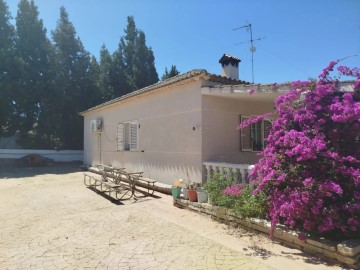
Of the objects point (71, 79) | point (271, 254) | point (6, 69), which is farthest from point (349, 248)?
point (71, 79)

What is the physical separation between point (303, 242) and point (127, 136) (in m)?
9.58

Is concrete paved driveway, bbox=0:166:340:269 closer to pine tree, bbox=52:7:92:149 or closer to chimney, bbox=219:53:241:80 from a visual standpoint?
chimney, bbox=219:53:241:80

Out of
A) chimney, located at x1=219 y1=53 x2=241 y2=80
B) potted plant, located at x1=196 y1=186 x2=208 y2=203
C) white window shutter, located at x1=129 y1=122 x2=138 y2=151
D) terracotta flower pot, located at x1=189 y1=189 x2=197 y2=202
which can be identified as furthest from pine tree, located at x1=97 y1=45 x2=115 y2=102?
potted plant, located at x1=196 y1=186 x2=208 y2=203

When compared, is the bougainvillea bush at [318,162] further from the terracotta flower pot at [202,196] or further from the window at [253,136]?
the window at [253,136]

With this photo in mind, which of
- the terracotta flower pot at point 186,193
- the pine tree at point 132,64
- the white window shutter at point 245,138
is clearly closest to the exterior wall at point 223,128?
the white window shutter at point 245,138

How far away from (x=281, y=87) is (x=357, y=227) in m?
3.31

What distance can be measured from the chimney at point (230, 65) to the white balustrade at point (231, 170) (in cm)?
462

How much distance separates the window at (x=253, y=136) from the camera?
386 inches

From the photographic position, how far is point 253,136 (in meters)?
10.2

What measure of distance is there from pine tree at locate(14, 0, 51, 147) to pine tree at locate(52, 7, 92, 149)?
1.26m

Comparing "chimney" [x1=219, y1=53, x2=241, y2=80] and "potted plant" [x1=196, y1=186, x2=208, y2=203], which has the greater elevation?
"chimney" [x1=219, y1=53, x2=241, y2=80]

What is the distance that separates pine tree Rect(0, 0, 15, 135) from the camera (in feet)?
63.5

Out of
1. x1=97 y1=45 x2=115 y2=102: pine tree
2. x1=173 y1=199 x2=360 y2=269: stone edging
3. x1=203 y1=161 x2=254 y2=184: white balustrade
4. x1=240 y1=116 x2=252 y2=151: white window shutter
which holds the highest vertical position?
x1=97 y1=45 x2=115 y2=102: pine tree

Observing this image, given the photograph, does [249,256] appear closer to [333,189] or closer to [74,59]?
[333,189]
